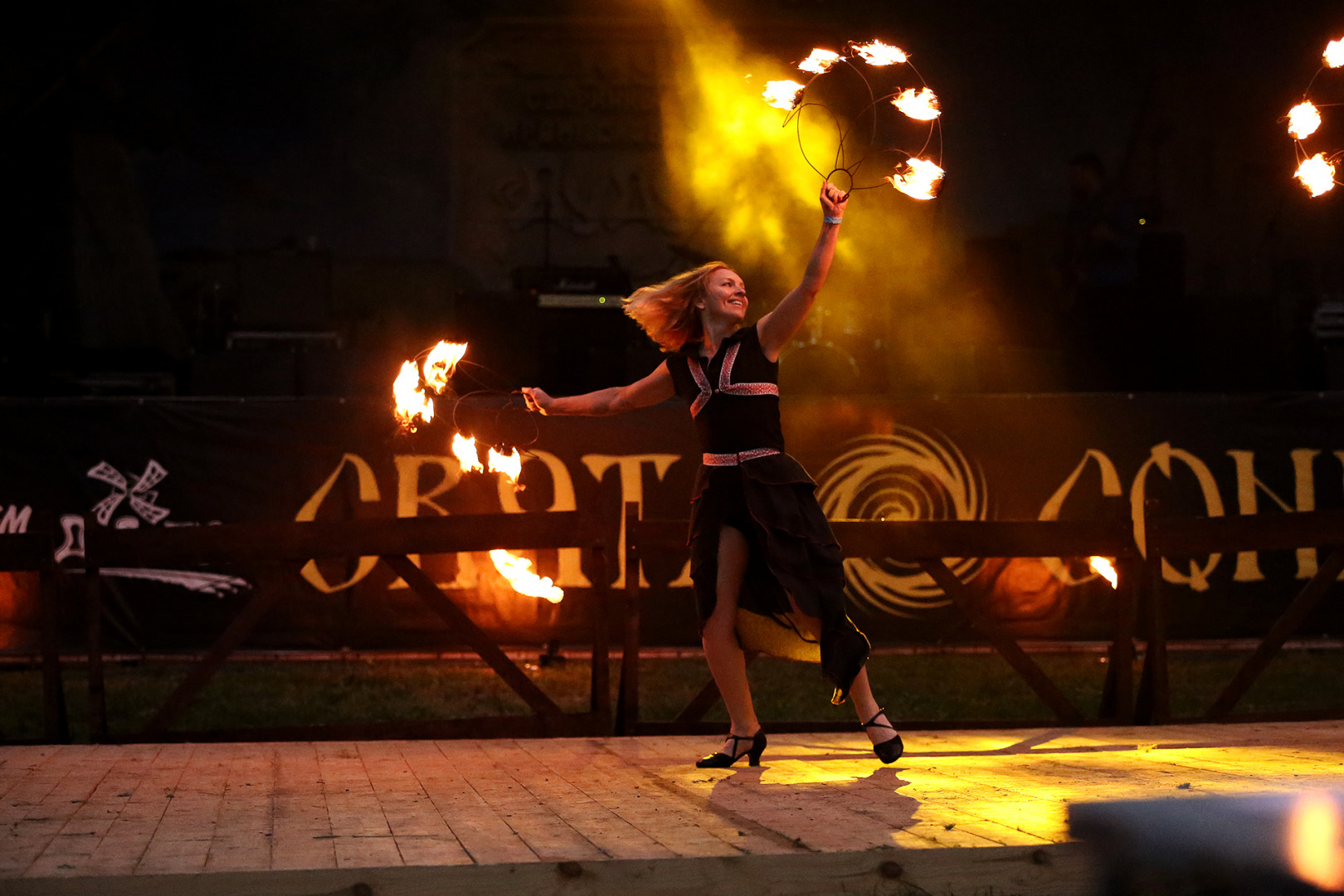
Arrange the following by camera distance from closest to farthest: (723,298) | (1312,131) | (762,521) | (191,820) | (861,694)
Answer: (191,820) < (762,521) < (861,694) < (723,298) < (1312,131)

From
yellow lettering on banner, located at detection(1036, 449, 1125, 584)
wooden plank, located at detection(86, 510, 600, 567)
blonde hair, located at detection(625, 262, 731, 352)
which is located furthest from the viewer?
yellow lettering on banner, located at detection(1036, 449, 1125, 584)

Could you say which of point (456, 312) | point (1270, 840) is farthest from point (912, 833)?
point (456, 312)

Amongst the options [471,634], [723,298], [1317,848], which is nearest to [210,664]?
[471,634]

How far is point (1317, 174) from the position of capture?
22.1 feet

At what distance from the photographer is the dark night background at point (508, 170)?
50.6ft

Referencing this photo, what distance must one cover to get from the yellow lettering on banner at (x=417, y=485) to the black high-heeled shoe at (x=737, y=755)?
4933 millimetres

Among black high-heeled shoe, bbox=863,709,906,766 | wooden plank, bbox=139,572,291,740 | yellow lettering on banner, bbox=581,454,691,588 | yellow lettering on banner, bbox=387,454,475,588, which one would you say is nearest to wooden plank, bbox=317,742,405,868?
wooden plank, bbox=139,572,291,740

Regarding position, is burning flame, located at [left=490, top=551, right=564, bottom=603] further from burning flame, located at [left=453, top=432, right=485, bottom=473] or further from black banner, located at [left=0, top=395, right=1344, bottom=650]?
black banner, located at [left=0, top=395, right=1344, bottom=650]

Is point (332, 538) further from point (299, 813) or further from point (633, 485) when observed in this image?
point (633, 485)

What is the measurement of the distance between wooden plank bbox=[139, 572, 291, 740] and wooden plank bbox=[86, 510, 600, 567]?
22 centimetres

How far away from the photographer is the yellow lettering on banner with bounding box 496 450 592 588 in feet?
34.3

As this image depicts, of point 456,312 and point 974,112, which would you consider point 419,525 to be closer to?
point 456,312

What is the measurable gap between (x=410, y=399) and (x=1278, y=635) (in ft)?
14.8

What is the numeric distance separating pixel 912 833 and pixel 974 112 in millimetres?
14358
